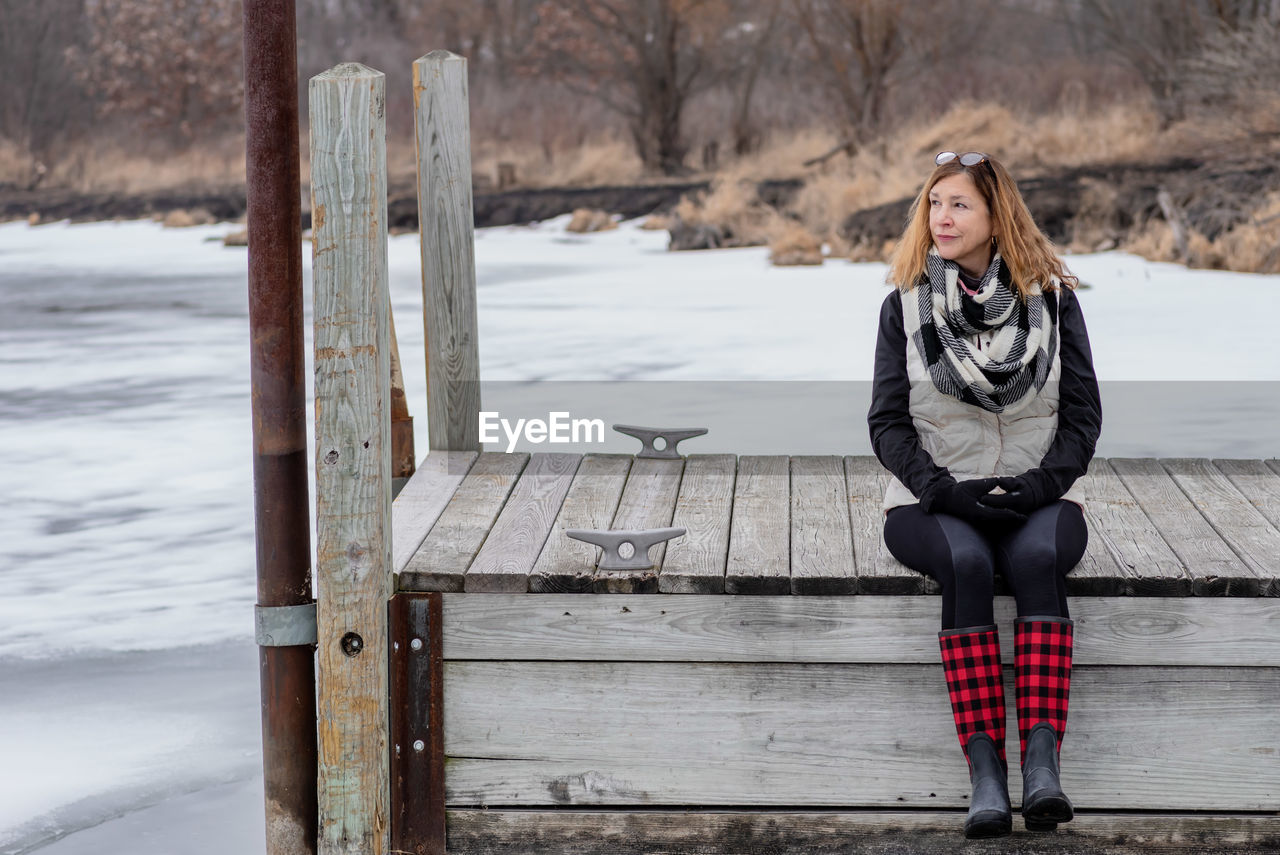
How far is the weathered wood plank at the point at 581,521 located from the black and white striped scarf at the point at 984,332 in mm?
736

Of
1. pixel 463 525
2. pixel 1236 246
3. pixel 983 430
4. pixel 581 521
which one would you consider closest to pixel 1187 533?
pixel 983 430

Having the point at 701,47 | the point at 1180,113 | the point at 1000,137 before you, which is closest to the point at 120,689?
the point at 1000,137

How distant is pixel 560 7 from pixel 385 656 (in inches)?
1071

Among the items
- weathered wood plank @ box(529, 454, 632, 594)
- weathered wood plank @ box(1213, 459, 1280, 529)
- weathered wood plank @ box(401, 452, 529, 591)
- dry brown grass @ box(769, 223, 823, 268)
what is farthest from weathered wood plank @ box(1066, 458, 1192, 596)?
dry brown grass @ box(769, 223, 823, 268)

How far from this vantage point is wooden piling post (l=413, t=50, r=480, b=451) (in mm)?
3936

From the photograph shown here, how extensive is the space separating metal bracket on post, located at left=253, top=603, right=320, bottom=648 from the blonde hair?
1.25 meters

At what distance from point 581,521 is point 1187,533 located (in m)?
1.23

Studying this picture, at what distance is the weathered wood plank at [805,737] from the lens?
9.22ft

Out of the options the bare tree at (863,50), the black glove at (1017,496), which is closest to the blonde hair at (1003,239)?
the black glove at (1017,496)

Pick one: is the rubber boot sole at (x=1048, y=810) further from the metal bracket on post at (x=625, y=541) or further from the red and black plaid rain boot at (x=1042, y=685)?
the metal bracket on post at (x=625, y=541)

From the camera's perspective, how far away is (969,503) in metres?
2.78

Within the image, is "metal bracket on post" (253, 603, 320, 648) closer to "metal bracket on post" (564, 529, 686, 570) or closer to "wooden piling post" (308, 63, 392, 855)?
"wooden piling post" (308, 63, 392, 855)

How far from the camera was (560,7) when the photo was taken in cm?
2873

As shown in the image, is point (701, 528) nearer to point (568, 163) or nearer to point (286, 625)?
point (286, 625)
